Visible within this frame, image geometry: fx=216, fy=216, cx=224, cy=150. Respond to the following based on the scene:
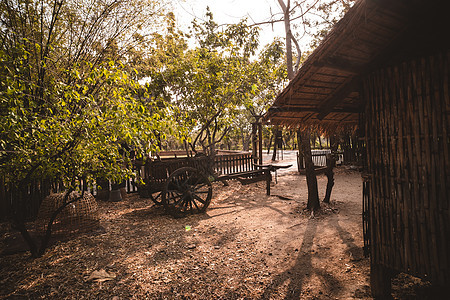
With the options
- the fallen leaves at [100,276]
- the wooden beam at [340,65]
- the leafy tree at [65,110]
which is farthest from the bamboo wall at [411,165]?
the fallen leaves at [100,276]

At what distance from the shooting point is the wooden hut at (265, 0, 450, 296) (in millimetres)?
2250

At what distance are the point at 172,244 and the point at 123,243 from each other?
110cm

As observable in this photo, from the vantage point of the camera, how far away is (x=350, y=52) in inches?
111

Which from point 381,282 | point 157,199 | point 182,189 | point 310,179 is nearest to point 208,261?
point 381,282

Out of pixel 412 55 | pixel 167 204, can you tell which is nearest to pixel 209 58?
pixel 167 204

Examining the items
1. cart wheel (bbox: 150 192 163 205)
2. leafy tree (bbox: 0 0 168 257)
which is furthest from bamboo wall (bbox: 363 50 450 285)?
cart wheel (bbox: 150 192 163 205)

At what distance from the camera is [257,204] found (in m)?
7.45

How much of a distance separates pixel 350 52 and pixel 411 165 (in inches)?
61.8

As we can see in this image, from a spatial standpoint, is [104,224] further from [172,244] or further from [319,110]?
[319,110]

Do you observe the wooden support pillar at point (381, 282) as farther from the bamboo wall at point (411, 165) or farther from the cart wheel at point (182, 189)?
the cart wheel at point (182, 189)

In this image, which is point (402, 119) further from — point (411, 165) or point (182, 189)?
point (182, 189)

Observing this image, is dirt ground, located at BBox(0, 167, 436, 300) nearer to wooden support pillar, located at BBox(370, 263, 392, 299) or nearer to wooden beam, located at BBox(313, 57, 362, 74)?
wooden support pillar, located at BBox(370, 263, 392, 299)

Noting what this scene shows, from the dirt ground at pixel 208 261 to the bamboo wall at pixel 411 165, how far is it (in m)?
0.76

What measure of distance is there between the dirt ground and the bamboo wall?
764 millimetres
